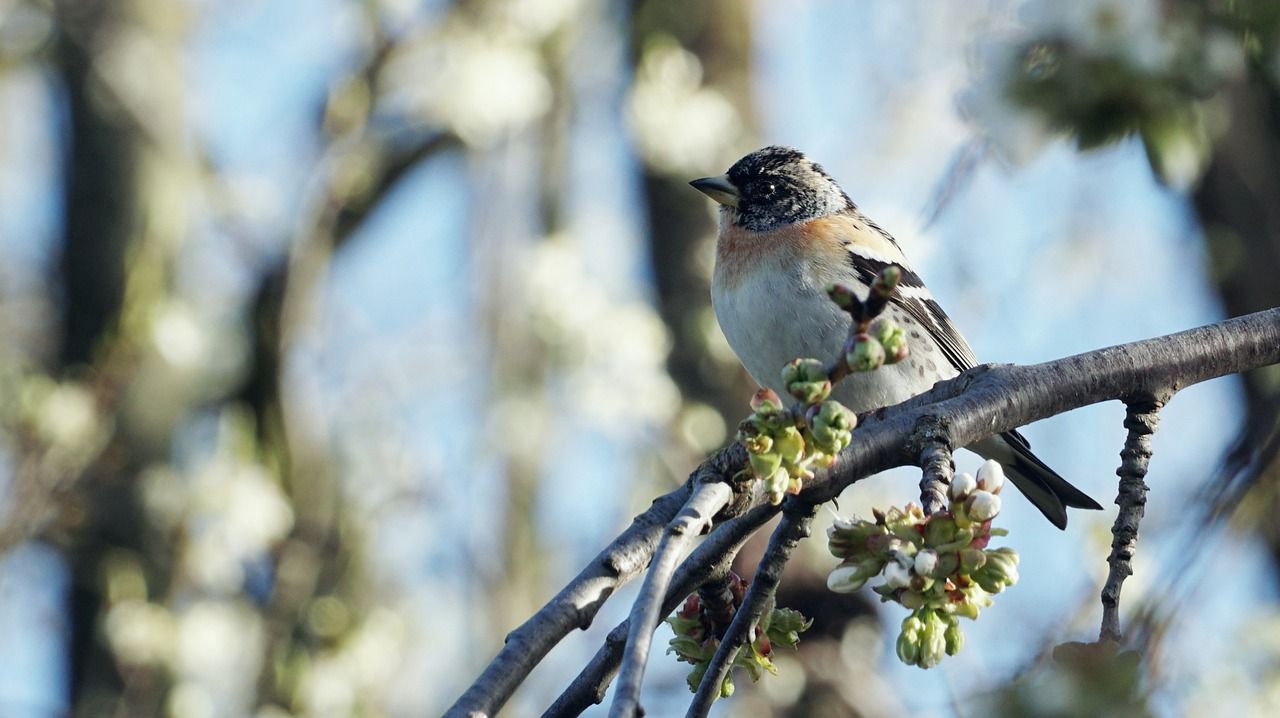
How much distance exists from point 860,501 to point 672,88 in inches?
97.8

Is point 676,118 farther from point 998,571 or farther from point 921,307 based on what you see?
point 998,571

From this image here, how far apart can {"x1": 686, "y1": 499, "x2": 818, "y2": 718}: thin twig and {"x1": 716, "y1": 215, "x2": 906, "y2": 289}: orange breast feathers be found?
2.40 metres

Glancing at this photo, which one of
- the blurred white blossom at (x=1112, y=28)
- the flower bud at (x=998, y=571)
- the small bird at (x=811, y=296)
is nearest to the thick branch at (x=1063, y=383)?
the flower bud at (x=998, y=571)

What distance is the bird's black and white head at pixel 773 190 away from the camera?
16.5 feet

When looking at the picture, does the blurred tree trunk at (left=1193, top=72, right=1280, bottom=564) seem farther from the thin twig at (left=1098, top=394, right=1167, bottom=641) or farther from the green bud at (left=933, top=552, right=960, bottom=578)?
the green bud at (left=933, top=552, right=960, bottom=578)

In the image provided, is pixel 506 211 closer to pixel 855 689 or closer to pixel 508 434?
pixel 508 434

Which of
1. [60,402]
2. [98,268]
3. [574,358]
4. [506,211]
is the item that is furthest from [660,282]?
[98,268]

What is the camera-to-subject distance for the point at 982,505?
1.86 meters

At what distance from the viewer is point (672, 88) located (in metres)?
7.02

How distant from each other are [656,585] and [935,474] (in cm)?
55

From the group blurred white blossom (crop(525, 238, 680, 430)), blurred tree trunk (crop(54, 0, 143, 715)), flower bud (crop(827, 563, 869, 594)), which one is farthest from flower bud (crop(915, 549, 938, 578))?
blurred tree trunk (crop(54, 0, 143, 715))

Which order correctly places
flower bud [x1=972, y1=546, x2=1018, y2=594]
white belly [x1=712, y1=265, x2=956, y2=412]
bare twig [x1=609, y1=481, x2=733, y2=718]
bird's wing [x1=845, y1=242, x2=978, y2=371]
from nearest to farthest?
bare twig [x1=609, y1=481, x2=733, y2=718] → flower bud [x1=972, y1=546, x2=1018, y2=594] → white belly [x1=712, y1=265, x2=956, y2=412] → bird's wing [x1=845, y1=242, x2=978, y2=371]

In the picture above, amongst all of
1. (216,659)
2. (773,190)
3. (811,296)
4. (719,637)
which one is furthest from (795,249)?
(216,659)

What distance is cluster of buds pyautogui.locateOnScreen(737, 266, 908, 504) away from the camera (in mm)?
1835
